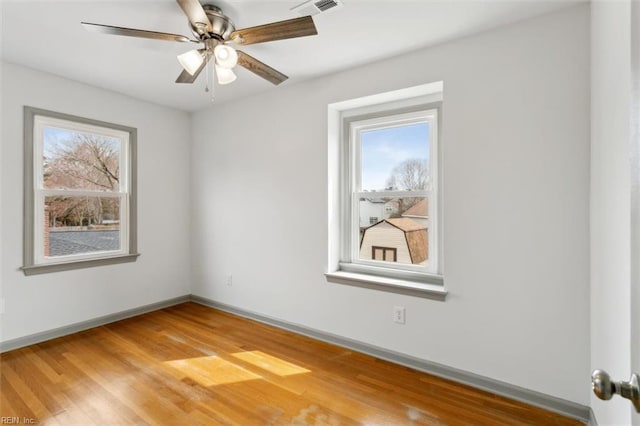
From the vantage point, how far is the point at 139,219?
3848 mm

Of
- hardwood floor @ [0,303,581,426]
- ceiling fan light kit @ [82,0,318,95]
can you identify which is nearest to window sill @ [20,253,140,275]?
hardwood floor @ [0,303,581,426]

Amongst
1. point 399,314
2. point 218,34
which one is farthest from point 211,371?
point 218,34

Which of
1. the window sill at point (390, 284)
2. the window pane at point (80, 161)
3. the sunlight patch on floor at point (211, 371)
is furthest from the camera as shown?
the window pane at point (80, 161)

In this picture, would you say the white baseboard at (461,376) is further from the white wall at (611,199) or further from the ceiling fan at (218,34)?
the ceiling fan at (218,34)

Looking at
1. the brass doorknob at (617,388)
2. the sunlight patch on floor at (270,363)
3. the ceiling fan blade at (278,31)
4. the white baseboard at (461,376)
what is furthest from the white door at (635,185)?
the sunlight patch on floor at (270,363)

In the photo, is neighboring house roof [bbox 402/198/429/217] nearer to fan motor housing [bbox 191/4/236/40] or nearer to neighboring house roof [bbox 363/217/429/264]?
neighboring house roof [bbox 363/217/429/264]

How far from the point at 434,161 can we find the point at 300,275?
1.71m

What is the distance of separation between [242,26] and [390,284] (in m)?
2.29

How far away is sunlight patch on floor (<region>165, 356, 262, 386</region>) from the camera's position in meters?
2.40

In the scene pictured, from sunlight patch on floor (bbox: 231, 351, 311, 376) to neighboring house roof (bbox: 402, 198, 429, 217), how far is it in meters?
1.61

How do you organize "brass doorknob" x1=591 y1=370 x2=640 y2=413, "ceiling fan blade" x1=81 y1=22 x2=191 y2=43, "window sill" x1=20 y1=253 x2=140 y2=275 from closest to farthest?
"brass doorknob" x1=591 y1=370 x2=640 y2=413
"ceiling fan blade" x1=81 y1=22 x2=191 y2=43
"window sill" x1=20 y1=253 x2=140 y2=275

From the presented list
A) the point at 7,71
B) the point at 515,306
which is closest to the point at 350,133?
the point at 515,306

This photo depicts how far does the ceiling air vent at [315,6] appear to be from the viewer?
1958 mm

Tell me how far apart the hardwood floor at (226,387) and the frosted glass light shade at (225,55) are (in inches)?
87.7
